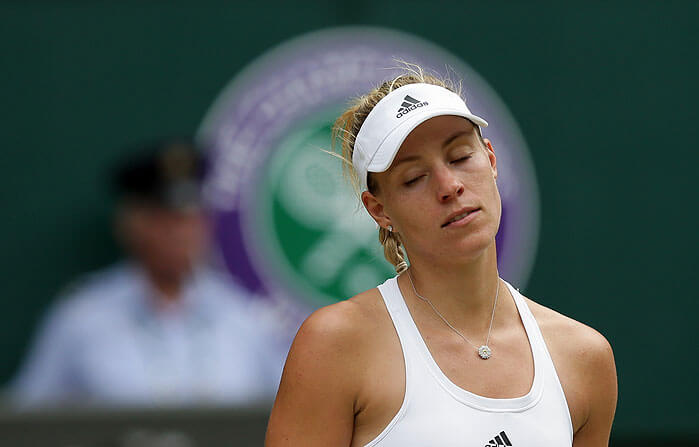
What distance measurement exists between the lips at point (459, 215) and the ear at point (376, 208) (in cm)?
13

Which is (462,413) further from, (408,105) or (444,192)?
(408,105)

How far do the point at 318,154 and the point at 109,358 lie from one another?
1115 millimetres

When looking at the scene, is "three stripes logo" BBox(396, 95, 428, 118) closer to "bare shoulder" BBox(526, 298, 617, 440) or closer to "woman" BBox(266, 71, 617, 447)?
"woman" BBox(266, 71, 617, 447)

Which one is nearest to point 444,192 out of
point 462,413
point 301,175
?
point 462,413

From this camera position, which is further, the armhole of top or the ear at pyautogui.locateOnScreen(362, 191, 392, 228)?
the ear at pyautogui.locateOnScreen(362, 191, 392, 228)

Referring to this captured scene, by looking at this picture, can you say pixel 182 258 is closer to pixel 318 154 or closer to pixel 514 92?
pixel 318 154

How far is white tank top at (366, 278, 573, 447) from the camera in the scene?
5.36 feet

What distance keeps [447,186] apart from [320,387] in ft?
1.27

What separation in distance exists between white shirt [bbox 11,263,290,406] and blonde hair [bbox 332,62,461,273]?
6.38 ft

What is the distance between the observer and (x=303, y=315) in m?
3.98

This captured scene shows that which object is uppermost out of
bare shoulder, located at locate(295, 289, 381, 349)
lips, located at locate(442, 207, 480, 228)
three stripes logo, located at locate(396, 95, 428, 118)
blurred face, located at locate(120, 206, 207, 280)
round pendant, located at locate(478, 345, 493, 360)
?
blurred face, located at locate(120, 206, 207, 280)

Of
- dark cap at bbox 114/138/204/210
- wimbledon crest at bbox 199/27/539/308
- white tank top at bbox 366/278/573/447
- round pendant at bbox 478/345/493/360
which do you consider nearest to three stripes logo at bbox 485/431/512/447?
white tank top at bbox 366/278/573/447

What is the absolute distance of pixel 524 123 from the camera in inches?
161

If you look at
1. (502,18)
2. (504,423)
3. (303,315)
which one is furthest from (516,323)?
(502,18)
